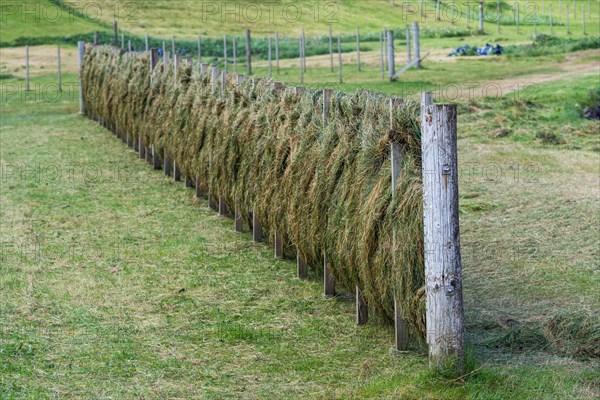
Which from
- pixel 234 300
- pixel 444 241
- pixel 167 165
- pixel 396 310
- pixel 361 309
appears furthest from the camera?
pixel 167 165

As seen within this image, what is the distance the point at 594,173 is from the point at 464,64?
758 inches

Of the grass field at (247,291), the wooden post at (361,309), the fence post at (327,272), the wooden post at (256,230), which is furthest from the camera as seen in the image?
the wooden post at (256,230)

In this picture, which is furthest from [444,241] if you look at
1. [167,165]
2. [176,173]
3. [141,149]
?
[141,149]

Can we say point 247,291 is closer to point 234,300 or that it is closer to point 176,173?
point 234,300

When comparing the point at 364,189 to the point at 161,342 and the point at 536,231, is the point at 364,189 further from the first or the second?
the point at 536,231

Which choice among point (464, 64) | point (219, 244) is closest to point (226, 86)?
point (219, 244)

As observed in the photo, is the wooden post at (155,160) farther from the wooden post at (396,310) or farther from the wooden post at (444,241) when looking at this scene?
the wooden post at (444,241)

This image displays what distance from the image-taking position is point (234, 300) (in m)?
9.81

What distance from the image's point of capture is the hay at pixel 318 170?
805 centimetres

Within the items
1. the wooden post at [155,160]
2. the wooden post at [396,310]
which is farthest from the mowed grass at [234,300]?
the wooden post at [155,160]

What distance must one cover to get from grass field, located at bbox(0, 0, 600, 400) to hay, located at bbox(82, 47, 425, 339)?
1.74 feet

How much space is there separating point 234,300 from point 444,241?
3.05 metres

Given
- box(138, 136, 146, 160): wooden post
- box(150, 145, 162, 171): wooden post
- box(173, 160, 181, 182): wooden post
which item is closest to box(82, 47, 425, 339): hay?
box(173, 160, 181, 182): wooden post

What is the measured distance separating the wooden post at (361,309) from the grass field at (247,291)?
0.32 ft
